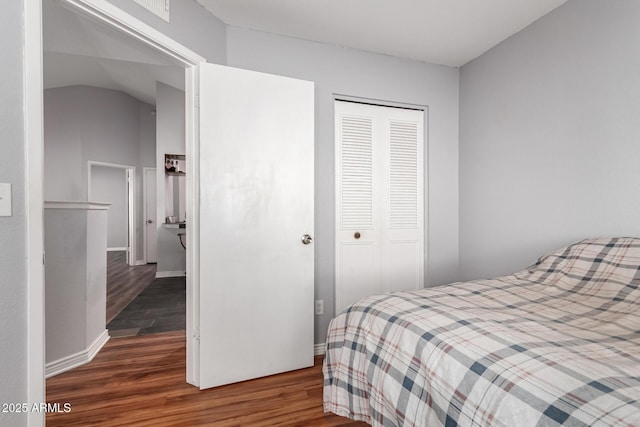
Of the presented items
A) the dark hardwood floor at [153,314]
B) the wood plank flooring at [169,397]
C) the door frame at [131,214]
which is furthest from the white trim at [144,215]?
the wood plank flooring at [169,397]

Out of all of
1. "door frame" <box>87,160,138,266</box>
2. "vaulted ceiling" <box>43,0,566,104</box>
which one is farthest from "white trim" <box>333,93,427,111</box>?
"door frame" <box>87,160,138,266</box>

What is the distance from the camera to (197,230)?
1.98 metres

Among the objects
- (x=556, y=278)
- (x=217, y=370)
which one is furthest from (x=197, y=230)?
(x=556, y=278)

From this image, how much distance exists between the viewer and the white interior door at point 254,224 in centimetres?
195

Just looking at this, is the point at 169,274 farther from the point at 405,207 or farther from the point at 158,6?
the point at 158,6

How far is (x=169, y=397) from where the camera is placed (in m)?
1.84

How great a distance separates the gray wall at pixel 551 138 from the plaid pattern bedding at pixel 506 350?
42 cm

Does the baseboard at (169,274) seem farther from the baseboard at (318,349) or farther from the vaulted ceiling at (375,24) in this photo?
the baseboard at (318,349)

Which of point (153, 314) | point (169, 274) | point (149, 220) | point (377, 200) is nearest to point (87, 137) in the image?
point (149, 220)

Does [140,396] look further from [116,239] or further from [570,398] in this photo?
[116,239]

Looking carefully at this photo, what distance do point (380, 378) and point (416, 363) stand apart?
8.5 inches

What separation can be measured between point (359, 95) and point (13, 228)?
7.70 ft

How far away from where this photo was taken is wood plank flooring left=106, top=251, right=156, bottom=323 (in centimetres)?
361

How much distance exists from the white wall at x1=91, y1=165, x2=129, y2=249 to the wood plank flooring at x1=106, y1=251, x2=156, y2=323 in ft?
5.75
